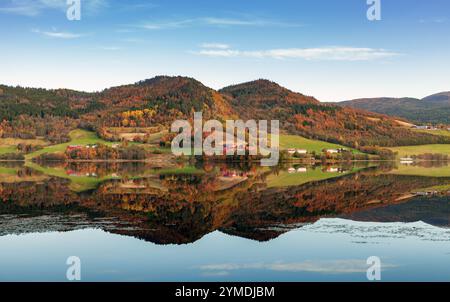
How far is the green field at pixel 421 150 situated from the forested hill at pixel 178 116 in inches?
209

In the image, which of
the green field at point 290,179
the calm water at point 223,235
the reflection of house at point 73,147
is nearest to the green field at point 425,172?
the green field at point 290,179

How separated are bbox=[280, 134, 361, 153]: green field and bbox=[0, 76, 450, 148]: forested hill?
715cm

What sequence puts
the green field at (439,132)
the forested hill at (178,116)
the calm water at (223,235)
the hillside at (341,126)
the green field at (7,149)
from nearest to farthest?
the calm water at (223,235)
the green field at (7,149)
the forested hill at (178,116)
the hillside at (341,126)
the green field at (439,132)

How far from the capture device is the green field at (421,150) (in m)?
143

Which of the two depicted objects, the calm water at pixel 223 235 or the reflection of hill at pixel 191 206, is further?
the reflection of hill at pixel 191 206

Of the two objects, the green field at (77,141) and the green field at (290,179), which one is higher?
the green field at (77,141)

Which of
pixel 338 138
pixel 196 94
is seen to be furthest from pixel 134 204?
pixel 196 94

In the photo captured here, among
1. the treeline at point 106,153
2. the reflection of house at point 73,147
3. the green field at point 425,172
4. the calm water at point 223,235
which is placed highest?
the reflection of house at point 73,147

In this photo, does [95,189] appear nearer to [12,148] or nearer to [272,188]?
[272,188]

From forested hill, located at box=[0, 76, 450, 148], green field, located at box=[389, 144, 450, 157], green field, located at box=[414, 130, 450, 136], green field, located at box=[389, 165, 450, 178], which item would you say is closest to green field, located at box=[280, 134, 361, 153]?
forested hill, located at box=[0, 76, 450, 148]

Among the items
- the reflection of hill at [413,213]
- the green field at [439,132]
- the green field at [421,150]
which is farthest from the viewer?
the green field at [439,132]

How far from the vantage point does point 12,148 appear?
132m

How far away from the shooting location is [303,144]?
5502 inches

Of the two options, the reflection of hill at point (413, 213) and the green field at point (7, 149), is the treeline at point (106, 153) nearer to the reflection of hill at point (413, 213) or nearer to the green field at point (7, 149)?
the green field at point (7, 149)
